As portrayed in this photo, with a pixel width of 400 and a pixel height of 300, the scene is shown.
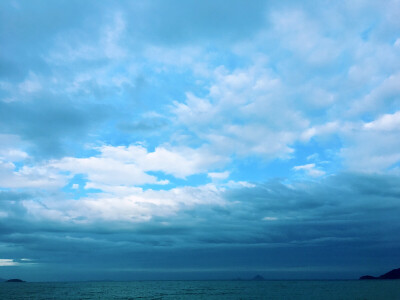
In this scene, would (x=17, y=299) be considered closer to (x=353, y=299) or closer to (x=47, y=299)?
(x=47, y=299)

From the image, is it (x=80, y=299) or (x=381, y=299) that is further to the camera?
(x=80, y=299)

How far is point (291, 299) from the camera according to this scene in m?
123

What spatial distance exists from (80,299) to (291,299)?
90.7 meters

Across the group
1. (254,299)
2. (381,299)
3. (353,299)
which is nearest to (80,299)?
(254,299)

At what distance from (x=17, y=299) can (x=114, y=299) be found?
4356 centimetres

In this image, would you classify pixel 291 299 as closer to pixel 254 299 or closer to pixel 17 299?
pixel 254 299

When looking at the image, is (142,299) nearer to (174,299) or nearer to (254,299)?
(174,299)

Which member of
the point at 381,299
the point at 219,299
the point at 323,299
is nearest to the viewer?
the point at 381,299

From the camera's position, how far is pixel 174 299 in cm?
13312

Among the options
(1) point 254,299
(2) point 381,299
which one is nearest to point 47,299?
(1) point 254,299

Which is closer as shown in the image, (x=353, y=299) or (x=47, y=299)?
(x=353, y=299)

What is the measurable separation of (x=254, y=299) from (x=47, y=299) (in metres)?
90.3

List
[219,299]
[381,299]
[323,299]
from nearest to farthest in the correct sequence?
[381,299]
[323,299]
[219,299]

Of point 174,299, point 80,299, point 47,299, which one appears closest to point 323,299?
point 174,299
